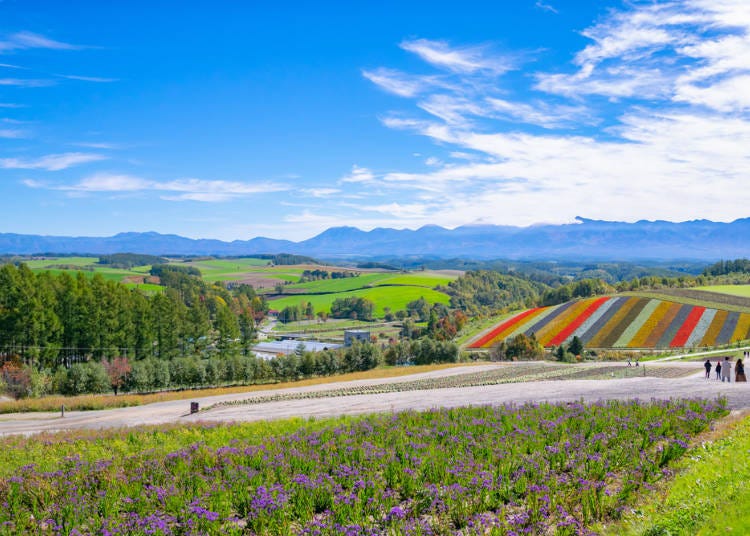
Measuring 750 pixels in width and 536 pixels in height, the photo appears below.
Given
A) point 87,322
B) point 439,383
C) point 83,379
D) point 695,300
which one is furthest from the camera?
point 695,300

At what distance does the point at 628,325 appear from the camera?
→ 85250 mm

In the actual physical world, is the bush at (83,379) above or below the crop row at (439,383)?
below

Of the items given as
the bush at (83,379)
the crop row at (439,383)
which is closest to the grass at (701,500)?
the crop row at (439,383)

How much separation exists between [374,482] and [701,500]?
7.08 m

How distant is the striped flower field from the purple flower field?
2523 inches

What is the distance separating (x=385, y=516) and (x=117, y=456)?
9657 mm

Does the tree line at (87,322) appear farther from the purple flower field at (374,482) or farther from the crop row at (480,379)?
the purple flower field at (374,482)

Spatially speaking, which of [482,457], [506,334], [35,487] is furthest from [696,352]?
[35,487]

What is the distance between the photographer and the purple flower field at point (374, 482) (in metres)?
11.1

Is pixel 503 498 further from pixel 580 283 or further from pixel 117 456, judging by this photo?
pixel 580 283

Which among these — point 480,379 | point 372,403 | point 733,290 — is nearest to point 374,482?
point 372,403

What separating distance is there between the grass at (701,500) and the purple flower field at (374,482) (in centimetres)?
60

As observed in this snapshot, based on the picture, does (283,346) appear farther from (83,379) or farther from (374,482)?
(374,482)

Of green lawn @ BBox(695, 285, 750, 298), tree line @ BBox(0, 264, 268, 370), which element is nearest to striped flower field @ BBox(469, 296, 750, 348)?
green lawn @ BBox(695, 285, 750, 298)
